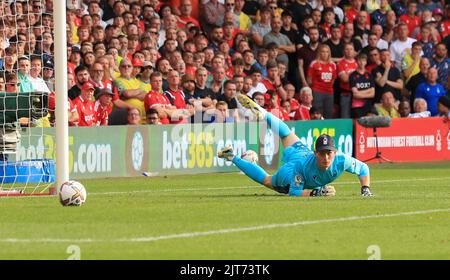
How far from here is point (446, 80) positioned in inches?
1206

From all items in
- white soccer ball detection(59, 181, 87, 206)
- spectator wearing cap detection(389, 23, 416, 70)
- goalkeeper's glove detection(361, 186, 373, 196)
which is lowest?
goalkeeper's glove detection(361, 186, 373, 196)

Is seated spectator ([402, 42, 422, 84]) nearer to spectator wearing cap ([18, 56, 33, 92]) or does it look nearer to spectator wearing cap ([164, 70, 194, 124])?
spectator wearing cap ([164, 70, 194, 124])

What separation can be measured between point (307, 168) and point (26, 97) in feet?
14.5

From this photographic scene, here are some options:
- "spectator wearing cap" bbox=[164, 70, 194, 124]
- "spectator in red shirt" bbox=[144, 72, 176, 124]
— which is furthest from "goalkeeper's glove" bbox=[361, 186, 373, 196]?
"spectator wearing cap" bbox=[164, 70, 194, 124]

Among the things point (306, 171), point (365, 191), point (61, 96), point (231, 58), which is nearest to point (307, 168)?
point (306, 171)

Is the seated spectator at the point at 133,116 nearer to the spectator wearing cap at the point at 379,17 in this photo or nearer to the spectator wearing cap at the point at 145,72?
the spectator wearing cap at the point at 145,72

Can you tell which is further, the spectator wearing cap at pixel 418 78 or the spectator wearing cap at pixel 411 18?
the spectator wearing cap at pixel 411 18

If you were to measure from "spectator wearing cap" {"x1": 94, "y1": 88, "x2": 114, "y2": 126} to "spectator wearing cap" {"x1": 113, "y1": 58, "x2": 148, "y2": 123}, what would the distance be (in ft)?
1.75

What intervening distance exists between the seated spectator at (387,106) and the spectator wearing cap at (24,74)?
1127 cm

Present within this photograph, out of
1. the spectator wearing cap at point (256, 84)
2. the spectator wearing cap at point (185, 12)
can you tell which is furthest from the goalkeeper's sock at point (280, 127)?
the spectator wearing cap at point (185, 12)

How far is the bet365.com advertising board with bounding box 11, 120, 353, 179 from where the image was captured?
2144 centimetres

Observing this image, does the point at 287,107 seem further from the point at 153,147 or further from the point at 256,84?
the point at 153,147

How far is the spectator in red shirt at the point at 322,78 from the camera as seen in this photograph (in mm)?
27875
